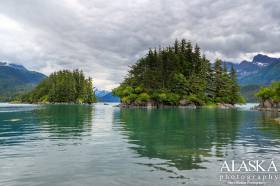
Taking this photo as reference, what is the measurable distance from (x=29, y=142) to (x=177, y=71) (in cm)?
13770

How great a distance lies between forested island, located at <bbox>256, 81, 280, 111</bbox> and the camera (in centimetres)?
12515

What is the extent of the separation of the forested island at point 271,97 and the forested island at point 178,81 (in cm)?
2948

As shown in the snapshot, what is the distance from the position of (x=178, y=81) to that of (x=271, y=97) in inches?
1820

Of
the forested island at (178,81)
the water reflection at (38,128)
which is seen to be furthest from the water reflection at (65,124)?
the forested island at (178,81)

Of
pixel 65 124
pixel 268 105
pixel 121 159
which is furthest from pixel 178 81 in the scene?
pixel 121 159

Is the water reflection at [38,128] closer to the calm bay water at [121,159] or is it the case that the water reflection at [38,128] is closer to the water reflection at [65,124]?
the water reflection at [65,124]

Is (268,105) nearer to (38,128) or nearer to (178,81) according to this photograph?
(178,81)

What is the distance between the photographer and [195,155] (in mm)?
24219

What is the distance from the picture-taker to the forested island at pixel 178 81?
15488 cm

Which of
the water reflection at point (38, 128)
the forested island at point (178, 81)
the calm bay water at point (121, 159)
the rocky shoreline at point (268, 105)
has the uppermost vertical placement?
the forested island at point (178, 81)

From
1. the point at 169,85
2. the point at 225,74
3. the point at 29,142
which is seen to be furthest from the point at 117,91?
the point at 29,142

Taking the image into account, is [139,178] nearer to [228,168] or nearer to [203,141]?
[228,168]

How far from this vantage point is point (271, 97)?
426 ft

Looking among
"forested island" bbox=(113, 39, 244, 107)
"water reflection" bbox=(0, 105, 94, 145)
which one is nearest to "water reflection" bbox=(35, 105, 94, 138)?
"water reflection" bbox=(0, 105, 94, 145)
